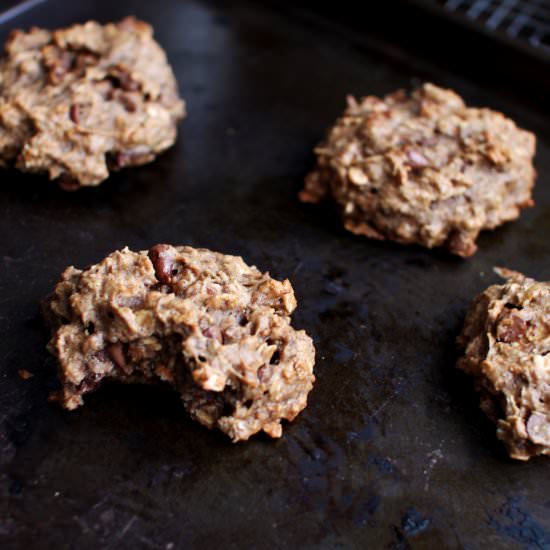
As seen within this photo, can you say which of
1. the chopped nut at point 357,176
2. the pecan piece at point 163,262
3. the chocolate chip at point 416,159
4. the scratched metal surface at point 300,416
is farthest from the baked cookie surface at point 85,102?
the chocolate chip at point 416,159

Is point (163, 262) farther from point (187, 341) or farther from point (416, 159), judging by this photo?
point (416, 159)

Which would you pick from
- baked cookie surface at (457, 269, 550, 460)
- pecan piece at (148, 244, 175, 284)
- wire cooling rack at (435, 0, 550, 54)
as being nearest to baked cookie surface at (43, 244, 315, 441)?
pecan piece at (148, 244, 175, 284)

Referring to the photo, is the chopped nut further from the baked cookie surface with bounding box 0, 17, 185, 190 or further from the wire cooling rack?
the wire cooling rack

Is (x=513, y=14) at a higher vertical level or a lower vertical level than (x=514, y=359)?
higher

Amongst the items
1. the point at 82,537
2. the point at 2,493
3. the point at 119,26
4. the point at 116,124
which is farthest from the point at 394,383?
the point at 119,26

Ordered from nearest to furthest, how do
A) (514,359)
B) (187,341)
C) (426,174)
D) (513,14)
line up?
(187,341) → (514,359) → (426,174) → (513,14)

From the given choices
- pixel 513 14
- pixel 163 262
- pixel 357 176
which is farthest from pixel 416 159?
pixel 513 14
